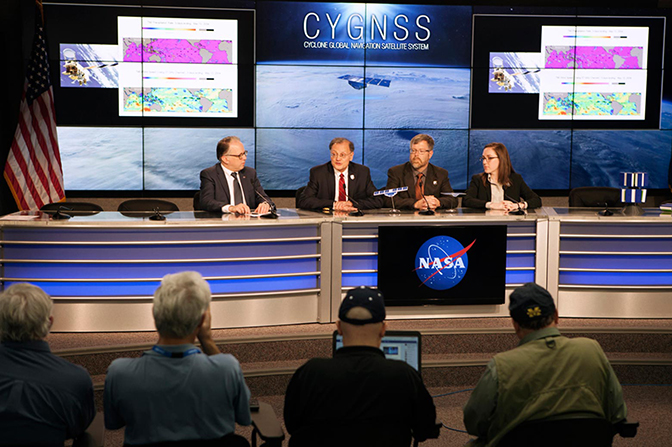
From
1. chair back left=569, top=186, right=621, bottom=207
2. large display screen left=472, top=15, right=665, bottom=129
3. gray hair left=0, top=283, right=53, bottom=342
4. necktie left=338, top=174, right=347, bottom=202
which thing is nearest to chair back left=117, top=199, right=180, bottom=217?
necktie left=338, top=174, right=347, bottom=202

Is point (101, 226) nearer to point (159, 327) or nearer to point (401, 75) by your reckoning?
point (159, 327)

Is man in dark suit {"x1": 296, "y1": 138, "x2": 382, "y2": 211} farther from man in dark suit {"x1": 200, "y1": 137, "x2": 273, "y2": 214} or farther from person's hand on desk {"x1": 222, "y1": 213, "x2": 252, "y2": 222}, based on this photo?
person's hand on desk {"x1": 222, "y1": 213, "x2": 252, "y2": 222}

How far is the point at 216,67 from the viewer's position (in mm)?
7566

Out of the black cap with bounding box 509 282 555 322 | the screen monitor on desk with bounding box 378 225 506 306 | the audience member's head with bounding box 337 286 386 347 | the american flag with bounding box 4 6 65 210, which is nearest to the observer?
the audience member's head with bounding box 337 286 386 347

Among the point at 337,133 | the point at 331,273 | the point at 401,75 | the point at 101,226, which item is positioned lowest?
the point at 331,273

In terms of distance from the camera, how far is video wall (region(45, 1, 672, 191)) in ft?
24.5

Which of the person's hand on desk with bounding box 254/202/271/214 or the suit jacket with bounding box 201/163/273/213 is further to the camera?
the suit jacket with bounding box 201/163/273/213

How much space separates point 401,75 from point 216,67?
199 cm

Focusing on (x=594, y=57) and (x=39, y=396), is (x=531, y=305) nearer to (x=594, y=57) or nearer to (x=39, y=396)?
(x=39, y=396)

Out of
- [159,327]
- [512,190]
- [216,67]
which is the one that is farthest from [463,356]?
[216,67]

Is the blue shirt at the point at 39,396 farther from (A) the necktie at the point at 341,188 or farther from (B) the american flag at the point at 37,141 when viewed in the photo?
(B) the american flag at the point at 37,141

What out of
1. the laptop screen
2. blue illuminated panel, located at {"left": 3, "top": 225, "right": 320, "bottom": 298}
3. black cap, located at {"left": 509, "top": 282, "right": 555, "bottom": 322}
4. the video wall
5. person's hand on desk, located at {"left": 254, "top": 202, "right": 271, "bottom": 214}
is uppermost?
the video wall

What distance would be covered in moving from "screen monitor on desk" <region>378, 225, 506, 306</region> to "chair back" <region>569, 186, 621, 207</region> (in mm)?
1378

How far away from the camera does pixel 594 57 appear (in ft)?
26.3
